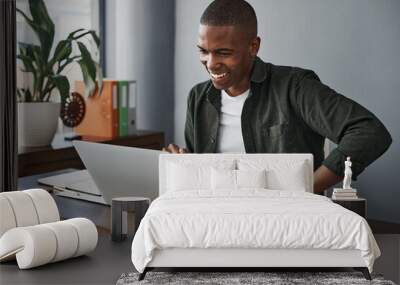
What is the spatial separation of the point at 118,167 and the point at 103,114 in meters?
2.25

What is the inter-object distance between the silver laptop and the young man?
35 cm

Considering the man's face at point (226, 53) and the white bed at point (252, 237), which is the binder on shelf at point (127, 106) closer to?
the man's face at point (226, 53)

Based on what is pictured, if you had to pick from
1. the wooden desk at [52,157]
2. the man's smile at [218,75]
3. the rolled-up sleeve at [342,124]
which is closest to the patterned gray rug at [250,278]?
the rolled-up sleeve at [342,124]

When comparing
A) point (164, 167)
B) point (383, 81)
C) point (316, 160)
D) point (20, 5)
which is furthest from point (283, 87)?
point (20, 5)

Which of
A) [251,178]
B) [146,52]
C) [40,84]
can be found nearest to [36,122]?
[40,84]

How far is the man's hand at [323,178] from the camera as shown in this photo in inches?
147

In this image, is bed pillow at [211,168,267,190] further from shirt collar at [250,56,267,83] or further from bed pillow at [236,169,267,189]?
shirt collar at [250,56,267,83]

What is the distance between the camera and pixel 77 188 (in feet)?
11.6

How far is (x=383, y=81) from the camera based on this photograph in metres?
5.08

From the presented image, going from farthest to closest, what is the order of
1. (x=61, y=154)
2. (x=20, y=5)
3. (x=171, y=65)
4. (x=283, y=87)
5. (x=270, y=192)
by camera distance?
1. (x=171, y=65)
2. (x=20, y=5)
3. (x=61, y=154)
4. (x=283, y=87)
5. (x=270, y=192)

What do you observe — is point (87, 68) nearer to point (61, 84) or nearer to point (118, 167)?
point (61, 84)

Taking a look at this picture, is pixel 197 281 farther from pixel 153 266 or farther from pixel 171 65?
pixel 171 65

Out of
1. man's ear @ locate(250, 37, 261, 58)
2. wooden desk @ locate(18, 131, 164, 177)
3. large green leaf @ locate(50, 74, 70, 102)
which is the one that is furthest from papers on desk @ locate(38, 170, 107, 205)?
large green leaf @ locate(50, 74, 70, 102)

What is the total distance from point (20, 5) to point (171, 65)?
1446mm
